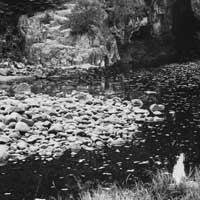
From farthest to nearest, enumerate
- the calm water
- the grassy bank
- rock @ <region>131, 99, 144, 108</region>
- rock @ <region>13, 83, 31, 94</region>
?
1. rock @ <region>13, 83, 31, 94</region>
2. rock @ <region>131, 99, 144, 108</region>
3. the calm water
4. the grassy bank

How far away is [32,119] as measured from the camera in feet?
37.6

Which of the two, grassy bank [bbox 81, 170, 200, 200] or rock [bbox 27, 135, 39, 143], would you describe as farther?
rock [bbox 27, 135, 39, 143]

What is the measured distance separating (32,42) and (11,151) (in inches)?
565

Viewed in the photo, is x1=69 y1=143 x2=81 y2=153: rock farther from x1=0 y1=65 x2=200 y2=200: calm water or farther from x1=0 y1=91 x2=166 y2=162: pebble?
x1=0 y1=65 x2=200 y2=200: calm water

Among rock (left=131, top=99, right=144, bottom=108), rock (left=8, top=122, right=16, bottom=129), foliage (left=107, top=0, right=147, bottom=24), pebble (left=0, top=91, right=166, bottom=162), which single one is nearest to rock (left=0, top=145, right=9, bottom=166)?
pebble (left=0, top=91, right=166, bottom=162)

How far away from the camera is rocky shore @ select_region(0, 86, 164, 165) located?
9633 millimetres

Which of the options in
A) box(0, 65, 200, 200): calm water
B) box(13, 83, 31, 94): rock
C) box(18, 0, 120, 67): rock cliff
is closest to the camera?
box(0, 65, 200, 200): calm water

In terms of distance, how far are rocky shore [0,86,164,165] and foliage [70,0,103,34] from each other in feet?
31.0

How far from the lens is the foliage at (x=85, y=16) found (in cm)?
2292

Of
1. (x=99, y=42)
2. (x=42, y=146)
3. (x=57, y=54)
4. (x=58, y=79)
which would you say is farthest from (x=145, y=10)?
(x=42, y=146)

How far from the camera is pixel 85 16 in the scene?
75.9 ft

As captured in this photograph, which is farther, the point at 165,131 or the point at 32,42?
the point at 32,42

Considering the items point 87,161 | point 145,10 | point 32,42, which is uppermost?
point 145,10

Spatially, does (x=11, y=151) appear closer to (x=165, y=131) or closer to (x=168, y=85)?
(x=165, y=131)
